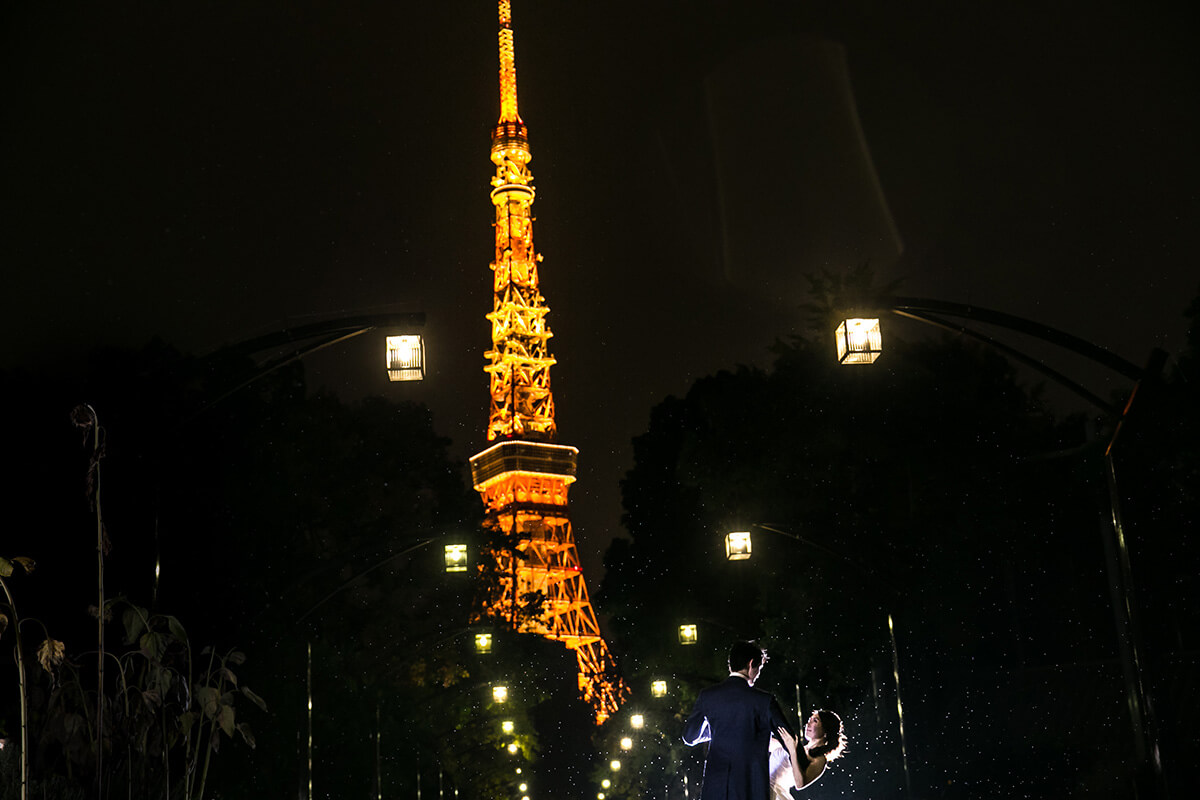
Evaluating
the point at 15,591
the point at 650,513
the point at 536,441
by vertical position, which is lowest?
the point at 15,591

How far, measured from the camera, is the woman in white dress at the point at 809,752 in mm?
7863

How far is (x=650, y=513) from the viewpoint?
57094mm

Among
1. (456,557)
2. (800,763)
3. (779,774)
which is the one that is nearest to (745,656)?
(800,763)

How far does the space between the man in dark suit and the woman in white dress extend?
16 centimetres

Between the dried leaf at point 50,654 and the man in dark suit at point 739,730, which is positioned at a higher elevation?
the dried leaf at point 50,654

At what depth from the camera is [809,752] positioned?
26.5 ft

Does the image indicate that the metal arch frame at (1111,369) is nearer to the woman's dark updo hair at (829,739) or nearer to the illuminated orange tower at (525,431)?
the woman's dark updo hair at (829,739)

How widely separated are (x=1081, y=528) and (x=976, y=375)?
4.54m

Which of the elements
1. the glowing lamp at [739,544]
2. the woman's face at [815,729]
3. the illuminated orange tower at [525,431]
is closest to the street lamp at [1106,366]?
the woman's face at [815,729]

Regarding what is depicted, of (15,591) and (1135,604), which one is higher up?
(15,591)

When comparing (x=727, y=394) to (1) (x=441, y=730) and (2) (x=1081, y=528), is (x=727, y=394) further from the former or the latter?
(1) (x=441, y=730)

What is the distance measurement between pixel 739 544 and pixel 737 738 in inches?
910

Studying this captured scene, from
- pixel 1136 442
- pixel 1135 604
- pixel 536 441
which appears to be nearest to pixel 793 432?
pixel 1136 442

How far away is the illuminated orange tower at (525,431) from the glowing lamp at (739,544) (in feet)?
143
